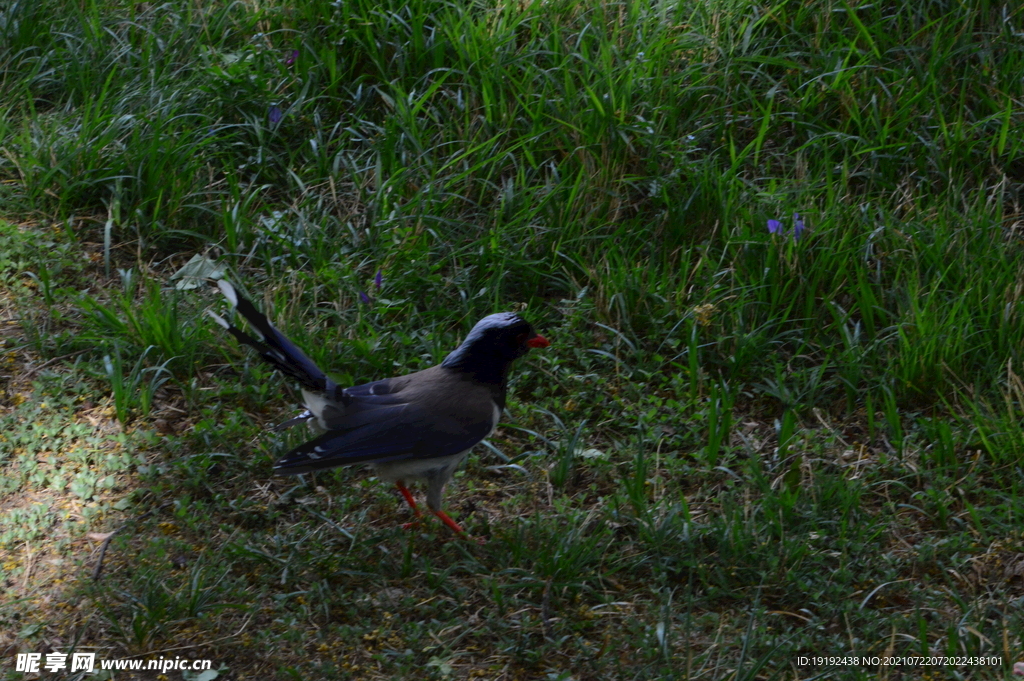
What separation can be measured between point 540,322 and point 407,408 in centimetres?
117

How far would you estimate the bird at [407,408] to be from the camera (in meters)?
3.30

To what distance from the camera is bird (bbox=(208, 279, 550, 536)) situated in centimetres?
330

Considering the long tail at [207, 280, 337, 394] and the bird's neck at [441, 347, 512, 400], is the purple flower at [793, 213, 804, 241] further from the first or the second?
the long tail at [207, 280, 337, 394]

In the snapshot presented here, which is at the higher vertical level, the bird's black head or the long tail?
the long tail

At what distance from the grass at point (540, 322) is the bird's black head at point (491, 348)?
46cm

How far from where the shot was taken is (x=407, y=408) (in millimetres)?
3498

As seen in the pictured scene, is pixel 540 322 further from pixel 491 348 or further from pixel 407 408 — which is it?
pixel 407 408

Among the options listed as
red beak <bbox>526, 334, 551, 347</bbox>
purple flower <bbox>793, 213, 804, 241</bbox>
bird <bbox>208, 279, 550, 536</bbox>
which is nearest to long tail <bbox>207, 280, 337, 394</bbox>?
bird <bbox>208, 279, 550, 536</bbox>

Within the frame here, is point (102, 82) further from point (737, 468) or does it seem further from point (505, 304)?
point (737, 468)

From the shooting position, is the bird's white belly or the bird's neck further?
the bird's neck

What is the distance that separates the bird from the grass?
30cm

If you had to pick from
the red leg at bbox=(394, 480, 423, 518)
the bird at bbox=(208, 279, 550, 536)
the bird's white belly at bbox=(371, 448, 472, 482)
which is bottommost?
the red leg at bbox=(394, 480, 423, 518)

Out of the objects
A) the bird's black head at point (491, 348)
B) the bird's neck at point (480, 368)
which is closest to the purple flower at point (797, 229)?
the bird's black head at point (491, 348)

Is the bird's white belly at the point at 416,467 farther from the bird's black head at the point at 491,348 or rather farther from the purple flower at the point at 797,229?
the purple flower at the point at 797,229
